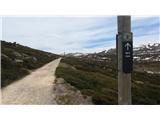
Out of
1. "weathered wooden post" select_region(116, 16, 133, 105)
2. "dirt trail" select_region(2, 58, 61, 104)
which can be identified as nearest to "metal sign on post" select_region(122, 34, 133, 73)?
"weathered wooden post" select_region(116, 16, 133, 105)

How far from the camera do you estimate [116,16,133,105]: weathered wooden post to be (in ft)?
11.9

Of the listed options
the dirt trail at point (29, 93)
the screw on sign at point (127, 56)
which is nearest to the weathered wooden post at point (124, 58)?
the screw on sign at point (127, 56)

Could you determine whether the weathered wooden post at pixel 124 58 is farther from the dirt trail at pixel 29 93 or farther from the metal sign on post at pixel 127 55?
the dirt trail at pixel 29 93

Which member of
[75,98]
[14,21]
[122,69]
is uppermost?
[14,21]

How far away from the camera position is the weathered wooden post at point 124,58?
11.9 ft

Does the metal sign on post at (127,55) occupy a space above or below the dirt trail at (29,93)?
above

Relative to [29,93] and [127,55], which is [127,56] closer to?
[127,55]

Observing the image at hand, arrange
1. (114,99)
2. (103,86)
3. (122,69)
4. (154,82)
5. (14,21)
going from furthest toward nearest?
(154,82)
(103,86)
(14,21)
(114,99)
(122,69)

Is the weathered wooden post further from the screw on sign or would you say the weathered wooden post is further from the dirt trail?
the dirt trail

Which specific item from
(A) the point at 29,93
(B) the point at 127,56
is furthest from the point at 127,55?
(A) the point at 29,93

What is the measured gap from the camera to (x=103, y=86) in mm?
10047
